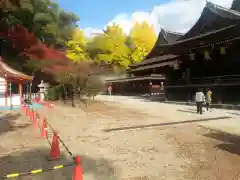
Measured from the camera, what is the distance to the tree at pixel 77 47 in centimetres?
5156

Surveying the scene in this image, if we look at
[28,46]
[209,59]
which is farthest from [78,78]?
[28,46]

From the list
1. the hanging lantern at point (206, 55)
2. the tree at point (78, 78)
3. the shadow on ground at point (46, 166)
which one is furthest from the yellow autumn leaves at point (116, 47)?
the shadow on ground at point (46, 166)

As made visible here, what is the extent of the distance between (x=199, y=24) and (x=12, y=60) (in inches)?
951

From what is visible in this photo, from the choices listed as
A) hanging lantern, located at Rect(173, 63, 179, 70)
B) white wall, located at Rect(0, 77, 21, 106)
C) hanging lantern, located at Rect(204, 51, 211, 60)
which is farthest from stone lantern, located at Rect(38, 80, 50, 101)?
hanging lantern, located at Rect(204, 51, 211, 60)

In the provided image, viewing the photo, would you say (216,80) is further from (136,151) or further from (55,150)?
(55,150)

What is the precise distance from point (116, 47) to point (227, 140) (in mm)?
45121

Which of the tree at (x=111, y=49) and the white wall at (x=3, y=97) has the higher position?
the tree at (x=111, y=49)

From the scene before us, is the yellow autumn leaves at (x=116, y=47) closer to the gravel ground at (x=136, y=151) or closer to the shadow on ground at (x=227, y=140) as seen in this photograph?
the gravel ground at (x=136, y=151)

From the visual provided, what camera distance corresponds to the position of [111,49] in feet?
172

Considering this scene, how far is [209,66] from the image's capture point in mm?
22594

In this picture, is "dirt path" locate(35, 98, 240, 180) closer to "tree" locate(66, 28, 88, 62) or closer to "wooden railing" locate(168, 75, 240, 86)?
"wooden railing" locate(168, 75, 240, 86)

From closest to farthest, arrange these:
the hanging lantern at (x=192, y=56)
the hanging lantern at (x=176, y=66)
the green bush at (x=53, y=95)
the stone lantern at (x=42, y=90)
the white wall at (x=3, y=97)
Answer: the white wall at (x=3, y=97) < the hanging lantern at (x=192, y=56) < the hanging lantern at (x=176, y=66) < the stone lantern at (x=42, y=90) < the green bush at (x=53, y=95)

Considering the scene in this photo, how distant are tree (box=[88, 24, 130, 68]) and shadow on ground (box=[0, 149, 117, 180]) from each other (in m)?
44.3

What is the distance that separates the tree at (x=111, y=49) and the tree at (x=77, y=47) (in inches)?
63.8
